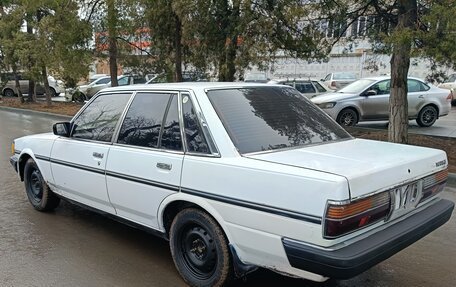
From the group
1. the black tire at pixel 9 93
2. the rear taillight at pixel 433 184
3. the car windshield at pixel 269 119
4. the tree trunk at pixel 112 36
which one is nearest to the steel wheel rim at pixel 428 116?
the car windshield at pixel 269 119

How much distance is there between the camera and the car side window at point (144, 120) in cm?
383

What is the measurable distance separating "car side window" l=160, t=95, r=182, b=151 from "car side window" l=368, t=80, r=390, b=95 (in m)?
9.75

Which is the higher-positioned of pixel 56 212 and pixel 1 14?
pixel 1 14

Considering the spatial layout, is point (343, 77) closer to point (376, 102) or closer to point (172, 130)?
point (376, 102)

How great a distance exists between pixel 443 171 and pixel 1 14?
784 inches

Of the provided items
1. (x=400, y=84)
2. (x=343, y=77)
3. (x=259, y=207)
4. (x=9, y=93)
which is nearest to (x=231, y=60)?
(x=400, y=84)

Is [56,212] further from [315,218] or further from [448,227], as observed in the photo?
[448,227]

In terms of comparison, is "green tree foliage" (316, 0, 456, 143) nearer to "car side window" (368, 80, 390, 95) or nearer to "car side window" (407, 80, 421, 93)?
"car side window" (368, 80, 390, 95)

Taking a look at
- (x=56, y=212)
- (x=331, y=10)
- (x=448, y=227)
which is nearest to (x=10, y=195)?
(x=56, y=212)

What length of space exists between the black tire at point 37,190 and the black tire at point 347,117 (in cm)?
851

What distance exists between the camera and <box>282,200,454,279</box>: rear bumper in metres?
2.63

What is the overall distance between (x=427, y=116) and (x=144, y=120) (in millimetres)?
10740

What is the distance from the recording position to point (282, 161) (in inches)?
119

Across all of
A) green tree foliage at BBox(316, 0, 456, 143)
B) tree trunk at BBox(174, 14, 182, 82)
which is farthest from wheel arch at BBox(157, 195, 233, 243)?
tree trunk at BBox(174, 14, 182, 82)
